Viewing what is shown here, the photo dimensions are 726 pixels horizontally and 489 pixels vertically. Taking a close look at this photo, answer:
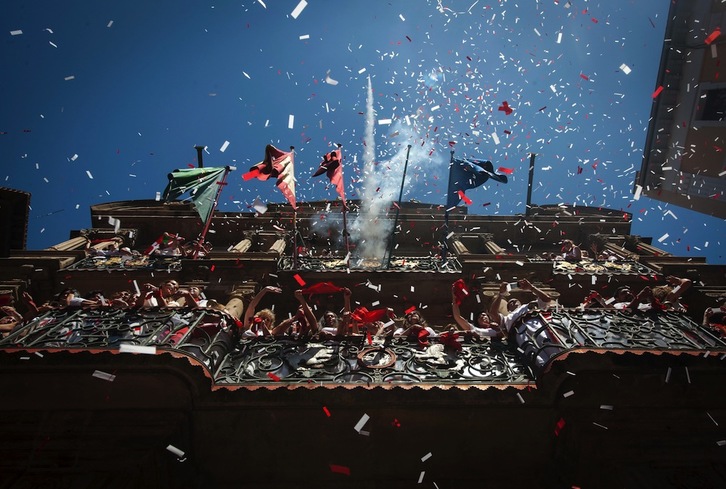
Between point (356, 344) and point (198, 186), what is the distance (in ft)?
27.2

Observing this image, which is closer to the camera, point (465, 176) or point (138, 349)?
point (138, 349)

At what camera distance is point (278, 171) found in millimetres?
12234

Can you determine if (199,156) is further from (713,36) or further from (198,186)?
(713,36)

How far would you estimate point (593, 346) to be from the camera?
22.6 ft

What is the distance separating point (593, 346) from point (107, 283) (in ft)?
47.3

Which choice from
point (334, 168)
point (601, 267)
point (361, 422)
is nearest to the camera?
point (361, 422)

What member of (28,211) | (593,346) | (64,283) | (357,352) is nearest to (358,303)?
(357,352)

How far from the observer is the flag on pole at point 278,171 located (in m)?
11.9

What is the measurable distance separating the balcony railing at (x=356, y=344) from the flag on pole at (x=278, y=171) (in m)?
5.00

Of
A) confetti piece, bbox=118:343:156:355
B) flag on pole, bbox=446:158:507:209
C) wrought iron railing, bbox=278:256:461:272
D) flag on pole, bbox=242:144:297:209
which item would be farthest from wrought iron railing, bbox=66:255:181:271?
flag on pole, bbox=446:158:507:209

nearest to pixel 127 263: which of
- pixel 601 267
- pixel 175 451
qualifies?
pixel 175 451

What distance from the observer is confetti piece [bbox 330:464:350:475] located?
7.20m

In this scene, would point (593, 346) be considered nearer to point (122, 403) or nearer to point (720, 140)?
point (122, 403)

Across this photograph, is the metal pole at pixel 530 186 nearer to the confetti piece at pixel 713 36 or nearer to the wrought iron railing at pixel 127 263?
the confetti piece at pixel 713 36
